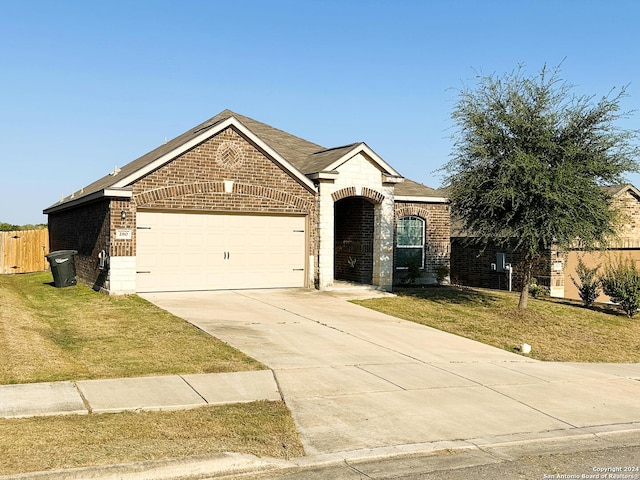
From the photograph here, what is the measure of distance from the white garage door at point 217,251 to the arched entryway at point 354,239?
2.42 meters

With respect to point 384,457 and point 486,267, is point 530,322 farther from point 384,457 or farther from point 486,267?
point 384,457

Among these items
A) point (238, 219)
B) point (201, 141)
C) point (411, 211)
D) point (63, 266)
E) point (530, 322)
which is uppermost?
point (201, 141)

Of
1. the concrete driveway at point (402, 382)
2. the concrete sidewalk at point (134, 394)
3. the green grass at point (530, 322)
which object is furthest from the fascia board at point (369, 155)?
the concrete sidewalk at point (134, 394)

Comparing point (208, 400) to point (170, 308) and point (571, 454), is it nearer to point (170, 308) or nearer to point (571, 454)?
point (571, 454)

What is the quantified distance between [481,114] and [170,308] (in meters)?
9.36

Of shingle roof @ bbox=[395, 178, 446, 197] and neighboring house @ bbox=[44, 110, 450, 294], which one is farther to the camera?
shingle roof @ bbox=[395, 178, 446, 197]

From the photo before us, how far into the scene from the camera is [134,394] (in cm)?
840

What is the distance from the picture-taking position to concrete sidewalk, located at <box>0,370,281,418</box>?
7.66 metres

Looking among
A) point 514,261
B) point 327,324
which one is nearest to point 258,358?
point 327,324

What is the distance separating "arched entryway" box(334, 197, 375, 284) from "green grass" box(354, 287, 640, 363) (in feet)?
5.20

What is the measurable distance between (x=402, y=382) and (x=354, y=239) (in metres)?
12.6

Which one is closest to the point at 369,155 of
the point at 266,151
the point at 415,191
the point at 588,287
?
the point at 266,151

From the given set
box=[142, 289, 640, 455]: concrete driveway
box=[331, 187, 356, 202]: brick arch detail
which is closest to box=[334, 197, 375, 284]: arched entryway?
box=[331, 187, 356, 202]: brick arch detail

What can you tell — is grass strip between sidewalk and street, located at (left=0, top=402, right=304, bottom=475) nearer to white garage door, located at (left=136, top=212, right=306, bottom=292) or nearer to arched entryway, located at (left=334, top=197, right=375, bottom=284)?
white garage door, located at (left=136, top=212, right=306, bottom=292)
